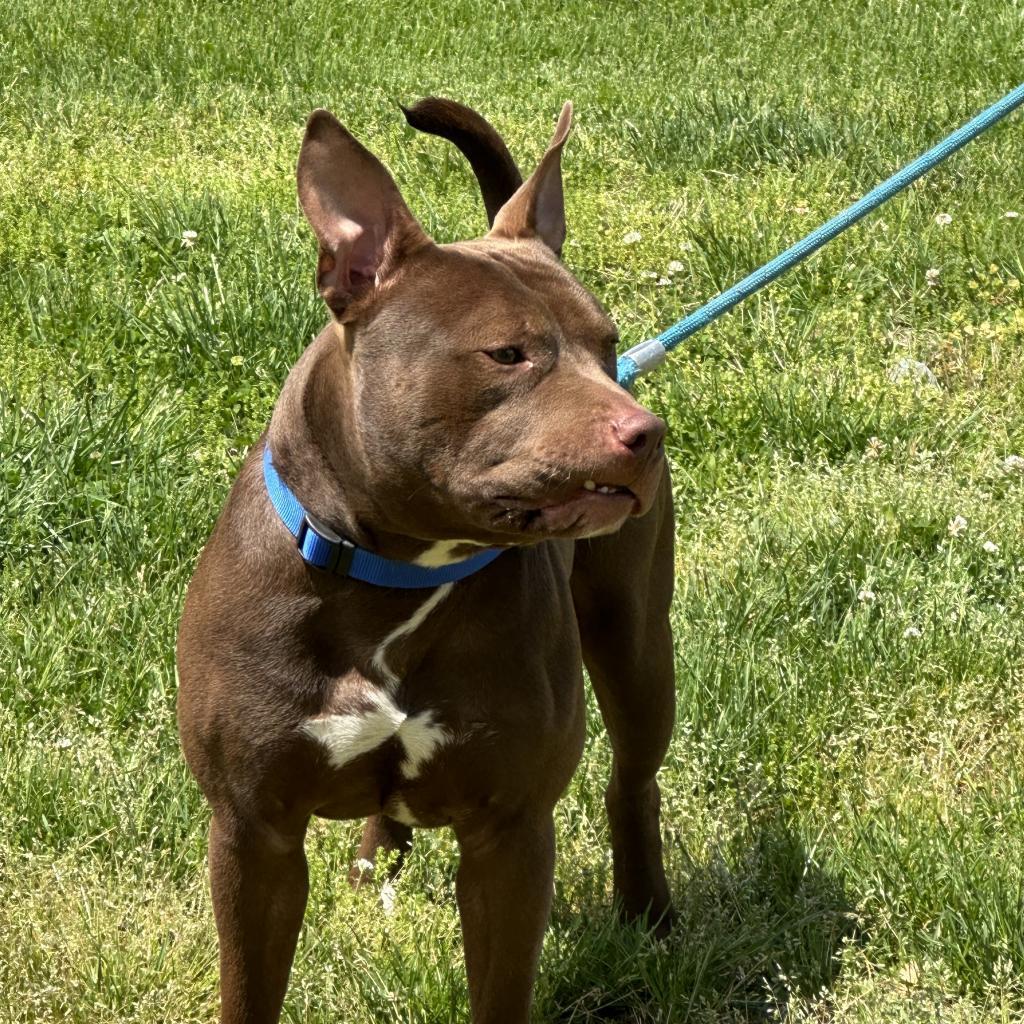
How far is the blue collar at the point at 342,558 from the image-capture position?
287cm

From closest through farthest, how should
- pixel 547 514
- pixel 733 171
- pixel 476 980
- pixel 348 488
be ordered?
1. pixel 547 514
2. pixel 348 488
3. pixel 476 980
4. pixel 733 171

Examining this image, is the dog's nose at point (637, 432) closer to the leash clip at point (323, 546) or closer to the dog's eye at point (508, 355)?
the dog's eye at point (508, 355)

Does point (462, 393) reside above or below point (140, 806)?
above

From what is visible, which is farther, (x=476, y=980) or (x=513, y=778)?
(x=476, y=980)

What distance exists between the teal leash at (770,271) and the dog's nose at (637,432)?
93 cm

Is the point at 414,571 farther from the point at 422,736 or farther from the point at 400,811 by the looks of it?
the point at 400,811

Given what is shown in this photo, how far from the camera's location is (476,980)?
3.22 m

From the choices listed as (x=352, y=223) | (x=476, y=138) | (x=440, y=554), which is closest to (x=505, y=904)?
(x=440, y=554)

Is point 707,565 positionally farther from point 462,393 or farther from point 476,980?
point 462,393

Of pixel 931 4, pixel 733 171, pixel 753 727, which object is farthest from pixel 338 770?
pixel 931 4

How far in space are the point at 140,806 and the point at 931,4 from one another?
26.0 feet

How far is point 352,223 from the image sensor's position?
281cm

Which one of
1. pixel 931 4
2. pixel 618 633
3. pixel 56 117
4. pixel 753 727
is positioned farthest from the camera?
pixel 931 4

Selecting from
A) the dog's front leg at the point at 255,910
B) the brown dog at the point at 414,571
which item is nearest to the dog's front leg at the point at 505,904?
the brown dog at the point at 414,571
